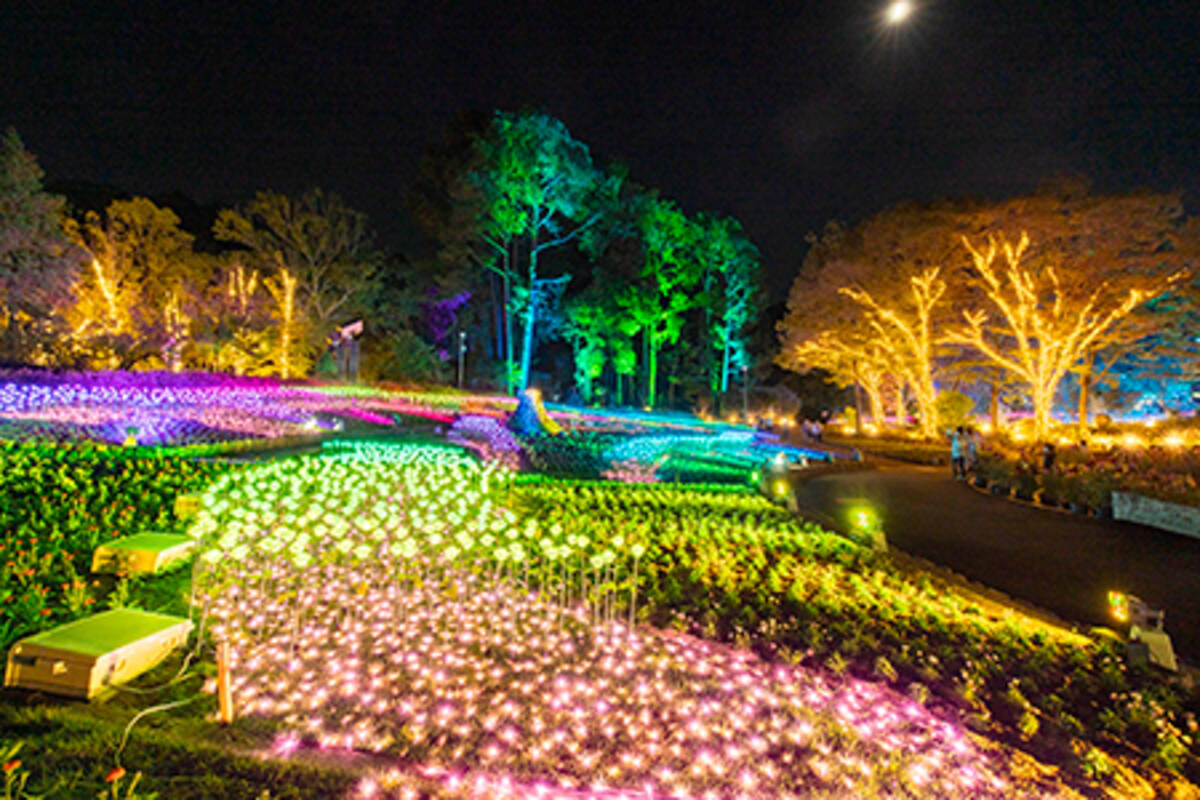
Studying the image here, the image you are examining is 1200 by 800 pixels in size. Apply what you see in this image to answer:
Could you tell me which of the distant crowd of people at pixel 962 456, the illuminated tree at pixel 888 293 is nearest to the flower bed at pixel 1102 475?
the distant crowd of people at pixel 962 456

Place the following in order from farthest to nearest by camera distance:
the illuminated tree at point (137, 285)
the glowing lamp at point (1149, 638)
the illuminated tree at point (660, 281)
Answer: the illuminated tree at point (660, 281)
the illuminated tree at point (137, 285)
the glowing lamp at point (1149, 638)

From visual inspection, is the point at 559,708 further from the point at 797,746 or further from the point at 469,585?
the point at 469,585

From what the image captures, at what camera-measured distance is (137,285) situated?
2506cm

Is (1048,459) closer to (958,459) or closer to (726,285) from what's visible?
(958,459)

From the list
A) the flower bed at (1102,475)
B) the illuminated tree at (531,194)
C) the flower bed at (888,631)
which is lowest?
the flower bed at (888,631)

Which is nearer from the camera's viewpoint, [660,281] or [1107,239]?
[1107,239]

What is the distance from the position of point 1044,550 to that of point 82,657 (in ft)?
30.9

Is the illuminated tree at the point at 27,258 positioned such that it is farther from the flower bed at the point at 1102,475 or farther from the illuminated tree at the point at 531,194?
the flower bed at the point at 1102,475

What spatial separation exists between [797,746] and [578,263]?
32.9 metres

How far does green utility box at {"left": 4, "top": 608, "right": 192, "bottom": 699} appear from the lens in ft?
9.71

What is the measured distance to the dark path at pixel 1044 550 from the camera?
5564mm

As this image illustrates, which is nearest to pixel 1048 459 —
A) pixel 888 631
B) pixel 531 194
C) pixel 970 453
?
pixel 970 453

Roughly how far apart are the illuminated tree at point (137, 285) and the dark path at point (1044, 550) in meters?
25.1

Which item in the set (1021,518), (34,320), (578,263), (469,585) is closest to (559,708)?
(469,585)
